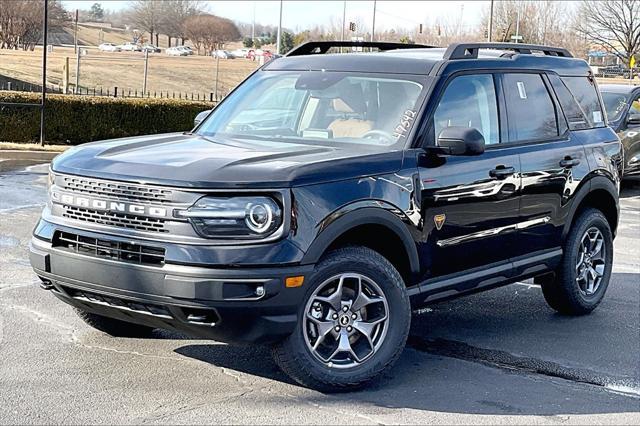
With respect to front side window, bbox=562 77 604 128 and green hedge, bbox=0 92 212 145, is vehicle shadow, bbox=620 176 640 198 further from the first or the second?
green hedge, bbox=0 92 212 145

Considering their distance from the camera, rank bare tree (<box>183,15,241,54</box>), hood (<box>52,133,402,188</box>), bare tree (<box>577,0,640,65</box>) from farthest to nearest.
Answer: bare tree (<box>183,15,241,54</box>) → bare tree (<box>577,0,640,65</box>) → hood (<box>52,133,402,188</box>)

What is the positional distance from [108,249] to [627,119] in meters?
12.4

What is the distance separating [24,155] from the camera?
18.1 metres

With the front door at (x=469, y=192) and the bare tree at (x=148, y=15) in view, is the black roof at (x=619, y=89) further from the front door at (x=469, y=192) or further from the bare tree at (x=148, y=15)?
the bare tree at (x=148, y=15)

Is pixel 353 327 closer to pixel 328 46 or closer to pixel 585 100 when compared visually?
pixel 328 46

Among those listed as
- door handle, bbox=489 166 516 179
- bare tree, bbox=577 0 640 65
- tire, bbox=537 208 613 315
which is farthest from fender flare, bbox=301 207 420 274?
bare tree, bbox=577 0 640 65

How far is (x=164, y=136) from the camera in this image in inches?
241

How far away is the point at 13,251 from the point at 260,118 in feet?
11.9

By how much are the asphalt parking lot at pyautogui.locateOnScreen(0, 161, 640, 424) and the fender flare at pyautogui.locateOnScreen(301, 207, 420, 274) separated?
0.76 metres

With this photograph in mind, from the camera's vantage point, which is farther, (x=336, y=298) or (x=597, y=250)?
(x=597, y=250)

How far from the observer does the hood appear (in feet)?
15.4

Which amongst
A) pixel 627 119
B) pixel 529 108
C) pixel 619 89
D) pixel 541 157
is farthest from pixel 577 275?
pixel 619 89

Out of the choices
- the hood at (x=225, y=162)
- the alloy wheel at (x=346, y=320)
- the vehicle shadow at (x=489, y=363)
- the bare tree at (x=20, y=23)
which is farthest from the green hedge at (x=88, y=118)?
the bare tree at (x=20, y=23)

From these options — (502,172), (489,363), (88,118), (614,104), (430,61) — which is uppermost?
(430,61)
